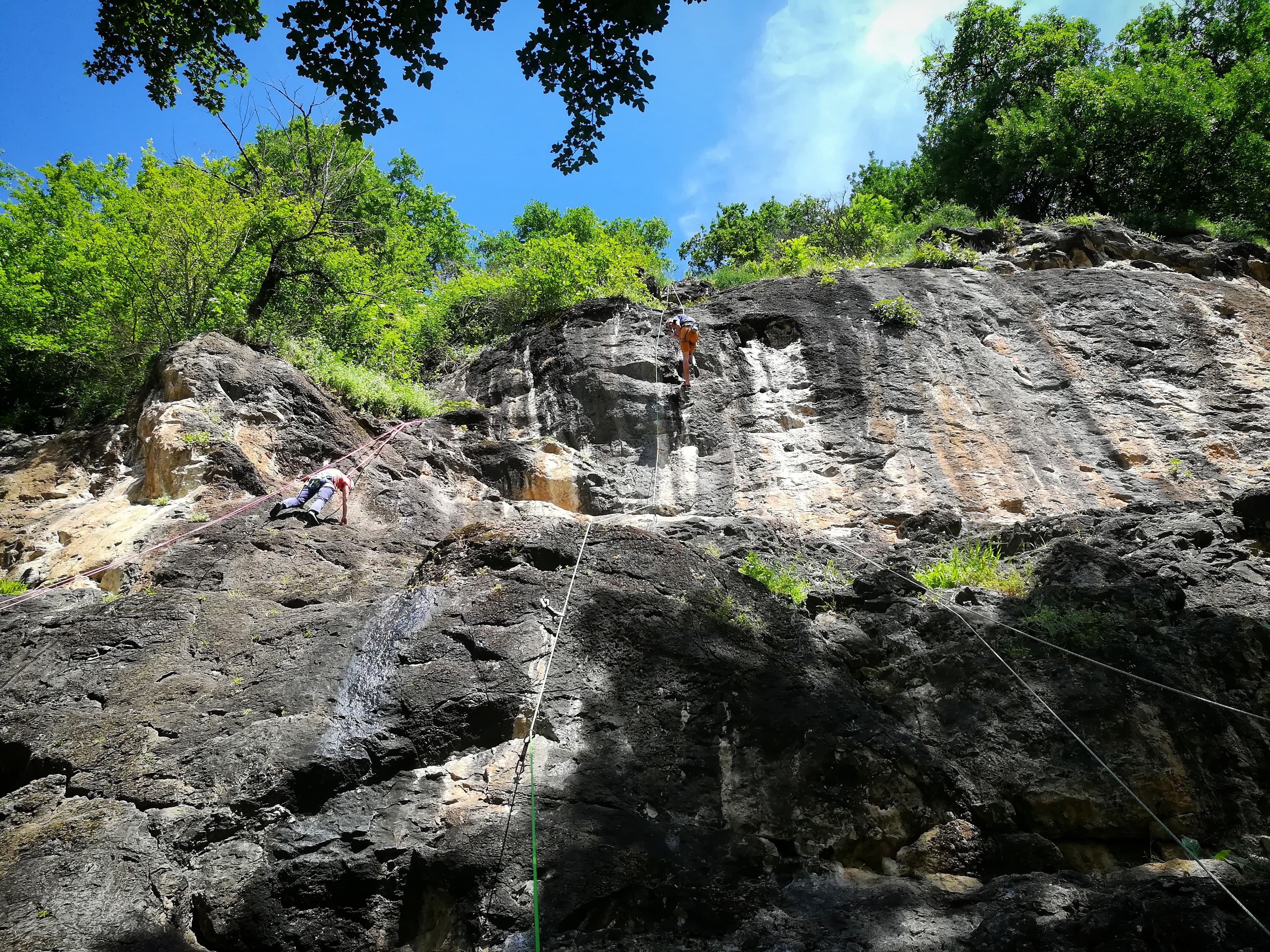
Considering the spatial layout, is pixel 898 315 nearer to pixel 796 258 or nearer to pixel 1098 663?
pixel 796 258

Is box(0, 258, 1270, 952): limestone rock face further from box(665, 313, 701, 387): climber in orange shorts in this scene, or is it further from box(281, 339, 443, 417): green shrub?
box(665, 313, 701, 387): climber in orange shorts

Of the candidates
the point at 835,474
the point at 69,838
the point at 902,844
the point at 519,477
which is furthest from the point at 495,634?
the point at 835,474

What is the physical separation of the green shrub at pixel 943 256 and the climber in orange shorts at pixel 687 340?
16.5 ft

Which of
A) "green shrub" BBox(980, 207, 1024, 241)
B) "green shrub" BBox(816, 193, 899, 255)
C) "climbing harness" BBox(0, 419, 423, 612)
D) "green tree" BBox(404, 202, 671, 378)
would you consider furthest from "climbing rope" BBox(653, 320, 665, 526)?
"green shrub" BBox(980, 207, 1024, 241)

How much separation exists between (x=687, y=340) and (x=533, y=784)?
8512 mm

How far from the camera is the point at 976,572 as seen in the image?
6.78 m

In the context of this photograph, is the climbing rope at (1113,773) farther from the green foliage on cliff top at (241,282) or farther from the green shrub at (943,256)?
the green shrub at (943,256)

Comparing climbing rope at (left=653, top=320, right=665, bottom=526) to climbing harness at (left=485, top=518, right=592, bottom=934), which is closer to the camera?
climbing harness at (left=485, top=518, right=592, bottom=934)

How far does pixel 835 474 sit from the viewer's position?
1015 centimetres

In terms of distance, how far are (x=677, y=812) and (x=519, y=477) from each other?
6.46m

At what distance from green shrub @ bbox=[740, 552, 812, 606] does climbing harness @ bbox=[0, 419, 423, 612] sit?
14.4 feet

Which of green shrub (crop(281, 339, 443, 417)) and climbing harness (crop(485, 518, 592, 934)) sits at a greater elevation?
green shrub (crop(281, 339, 443, 417))

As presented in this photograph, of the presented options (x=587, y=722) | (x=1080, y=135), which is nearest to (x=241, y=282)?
(x=587, y=722)

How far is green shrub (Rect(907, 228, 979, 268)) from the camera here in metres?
13.8
